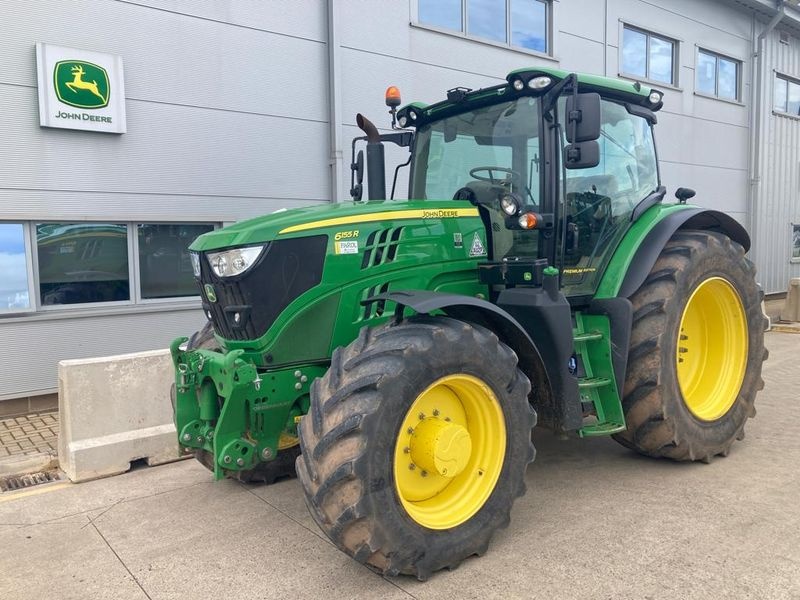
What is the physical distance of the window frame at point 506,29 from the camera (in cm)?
919

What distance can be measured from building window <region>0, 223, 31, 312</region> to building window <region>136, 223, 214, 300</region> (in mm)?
1112

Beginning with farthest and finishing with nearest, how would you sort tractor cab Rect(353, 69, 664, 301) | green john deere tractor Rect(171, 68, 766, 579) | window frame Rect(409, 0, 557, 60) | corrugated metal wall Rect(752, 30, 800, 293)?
corrugated metal wall Rect(752, 30, 800, 293), window frame Rect(409, 0, 557, 60), tractor cab Rect(353, 69, 664, 301), green john deere tractor Rect(171, 68, 766, 579)

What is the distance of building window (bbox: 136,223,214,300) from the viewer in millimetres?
7406

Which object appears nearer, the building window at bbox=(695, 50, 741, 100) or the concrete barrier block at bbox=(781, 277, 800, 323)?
the concrete barrier block at bbox=(781, 277, 800, 323)

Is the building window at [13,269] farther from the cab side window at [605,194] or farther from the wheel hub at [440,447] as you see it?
the cab side window at [605,194]

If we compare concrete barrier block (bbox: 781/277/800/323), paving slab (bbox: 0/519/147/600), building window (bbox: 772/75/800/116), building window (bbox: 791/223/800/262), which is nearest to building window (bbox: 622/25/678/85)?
building window (bbox: 772/75/800/116)

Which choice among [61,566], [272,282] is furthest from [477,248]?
[61,566]

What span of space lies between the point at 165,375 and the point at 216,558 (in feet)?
7.17

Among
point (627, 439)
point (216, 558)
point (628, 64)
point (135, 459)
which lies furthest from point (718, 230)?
point (628, 64)

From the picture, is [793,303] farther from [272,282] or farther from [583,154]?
[272,282]

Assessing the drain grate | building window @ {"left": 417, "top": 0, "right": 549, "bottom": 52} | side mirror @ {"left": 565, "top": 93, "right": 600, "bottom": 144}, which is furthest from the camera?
building window @ {"left": 417, "top": 0, "right": 549, "bottom": 52}

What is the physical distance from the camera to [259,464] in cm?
454

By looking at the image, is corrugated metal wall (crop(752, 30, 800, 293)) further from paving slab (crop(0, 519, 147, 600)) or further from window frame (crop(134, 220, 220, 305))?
paving slab (crop(0, 519, 147, 600))

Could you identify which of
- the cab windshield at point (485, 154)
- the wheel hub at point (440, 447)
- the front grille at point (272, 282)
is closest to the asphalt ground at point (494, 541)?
the wheel hub at point (440, 447)
